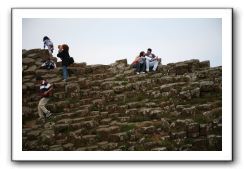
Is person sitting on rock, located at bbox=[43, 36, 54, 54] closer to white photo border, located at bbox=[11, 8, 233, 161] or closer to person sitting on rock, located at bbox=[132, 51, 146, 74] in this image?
white photo border, located at bbox=[11, 8, 233, 161]

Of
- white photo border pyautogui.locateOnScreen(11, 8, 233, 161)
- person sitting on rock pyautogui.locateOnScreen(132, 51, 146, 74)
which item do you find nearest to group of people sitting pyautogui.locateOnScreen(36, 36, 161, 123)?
person sitting on rock pyautogui.locateOnScreen(132, 51, 146, 74)

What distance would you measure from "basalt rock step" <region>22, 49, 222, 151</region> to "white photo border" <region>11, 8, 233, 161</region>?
0.06m

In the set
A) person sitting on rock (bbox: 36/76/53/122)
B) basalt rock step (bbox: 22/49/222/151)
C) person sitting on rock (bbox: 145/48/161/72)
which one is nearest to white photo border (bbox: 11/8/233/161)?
basalt rock step (bbox: 22/49/222/151)

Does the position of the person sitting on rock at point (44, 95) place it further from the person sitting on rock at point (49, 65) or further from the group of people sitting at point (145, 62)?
the group of people sitting at point (145, 62)

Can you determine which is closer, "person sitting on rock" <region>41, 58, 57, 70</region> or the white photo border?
the white photo border

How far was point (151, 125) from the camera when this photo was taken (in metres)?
11.3

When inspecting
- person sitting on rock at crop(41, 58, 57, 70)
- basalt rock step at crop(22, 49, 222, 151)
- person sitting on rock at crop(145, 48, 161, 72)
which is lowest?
basalt rock step at crop(22, 49, 222, 151)

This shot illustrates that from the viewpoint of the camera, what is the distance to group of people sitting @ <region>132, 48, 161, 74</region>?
11.4 m

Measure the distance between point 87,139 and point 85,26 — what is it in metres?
1.35

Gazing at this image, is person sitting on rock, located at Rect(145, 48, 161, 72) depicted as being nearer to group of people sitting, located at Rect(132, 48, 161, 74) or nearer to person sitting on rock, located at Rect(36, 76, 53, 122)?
group of people sitting, located at Rect(132, 48, 161, 74)

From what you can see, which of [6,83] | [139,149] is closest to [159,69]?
[139,149]

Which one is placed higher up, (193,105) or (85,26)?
(85,26)

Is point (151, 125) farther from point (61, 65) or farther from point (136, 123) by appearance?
point (61, 65)

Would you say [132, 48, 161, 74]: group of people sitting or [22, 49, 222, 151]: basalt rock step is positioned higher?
[132, 48, 161, 74]: group of people sitting
